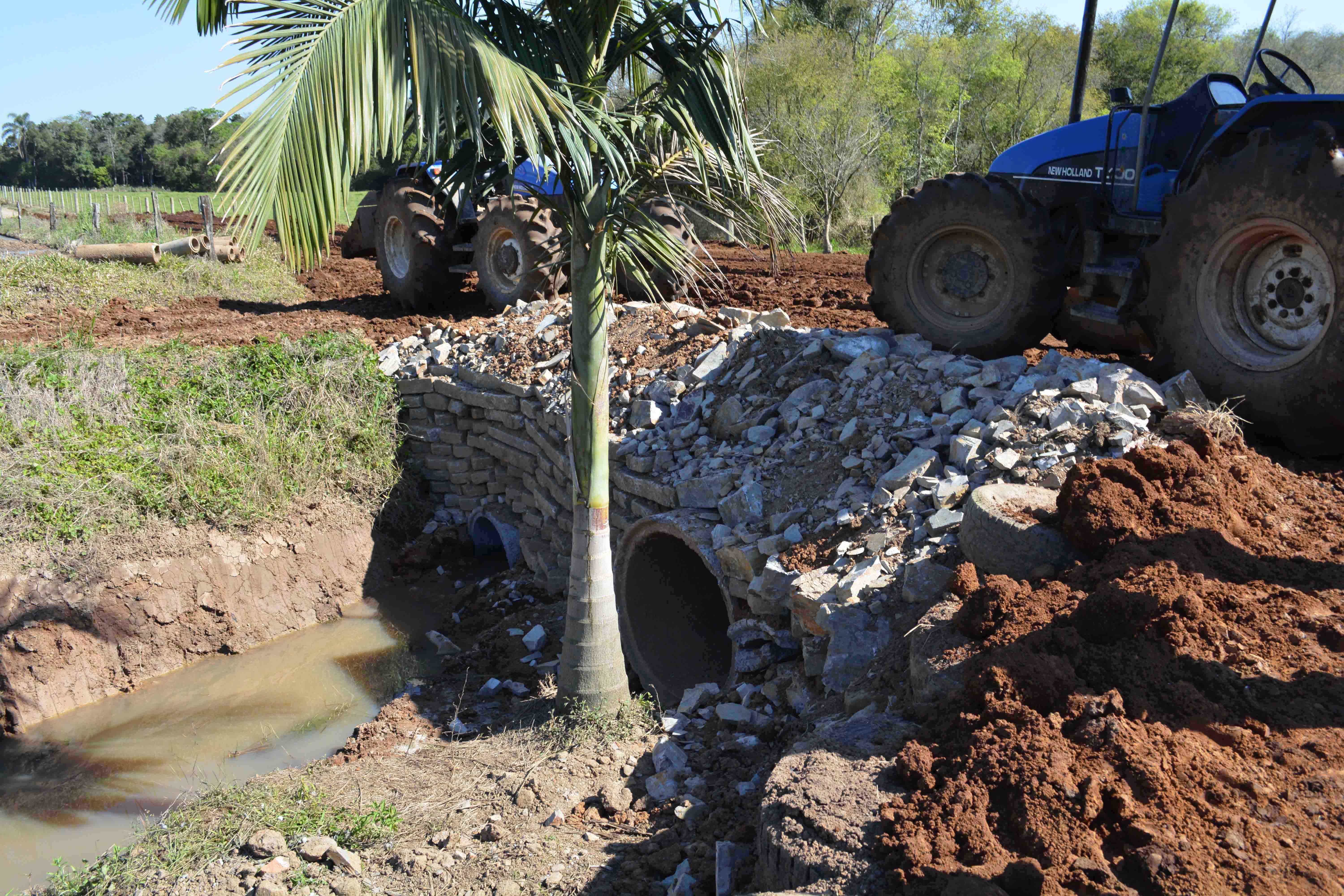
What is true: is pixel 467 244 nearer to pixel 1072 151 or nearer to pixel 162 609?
pixel 162 609

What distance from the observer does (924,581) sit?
4.31 metres

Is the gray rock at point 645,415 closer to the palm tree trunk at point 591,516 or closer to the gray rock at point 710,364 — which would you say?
the gray rock at point 710,364

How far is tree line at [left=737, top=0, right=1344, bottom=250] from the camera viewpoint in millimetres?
20844

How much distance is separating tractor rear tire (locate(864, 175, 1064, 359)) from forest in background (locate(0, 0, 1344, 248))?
1002 centimetres

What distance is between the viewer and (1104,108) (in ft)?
87.5

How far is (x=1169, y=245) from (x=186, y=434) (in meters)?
7.66

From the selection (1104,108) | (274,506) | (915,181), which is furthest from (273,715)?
(1104,108)

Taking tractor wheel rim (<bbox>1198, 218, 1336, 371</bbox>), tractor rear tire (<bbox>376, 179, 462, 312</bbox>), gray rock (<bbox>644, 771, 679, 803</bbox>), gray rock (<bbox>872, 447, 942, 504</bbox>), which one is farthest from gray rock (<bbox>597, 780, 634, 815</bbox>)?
tractor rear tire (<bbox>376, 179, 462, 312</bbox>)

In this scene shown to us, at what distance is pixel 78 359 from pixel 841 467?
7129mm

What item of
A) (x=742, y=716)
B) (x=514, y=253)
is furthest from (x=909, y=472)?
(x=514, y=253)

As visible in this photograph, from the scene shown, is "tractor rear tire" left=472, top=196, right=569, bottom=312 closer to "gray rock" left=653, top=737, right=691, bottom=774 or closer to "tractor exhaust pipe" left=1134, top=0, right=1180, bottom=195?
"tractor exhaust pipe" left=1134, top=0, right=1180, bottom=195

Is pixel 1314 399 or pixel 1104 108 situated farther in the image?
pixel 1104 108

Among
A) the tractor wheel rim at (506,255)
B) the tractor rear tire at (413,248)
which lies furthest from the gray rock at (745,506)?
the tractor rear tire at (413,248)

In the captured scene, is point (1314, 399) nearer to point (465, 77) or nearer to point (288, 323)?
point (465, 77)
